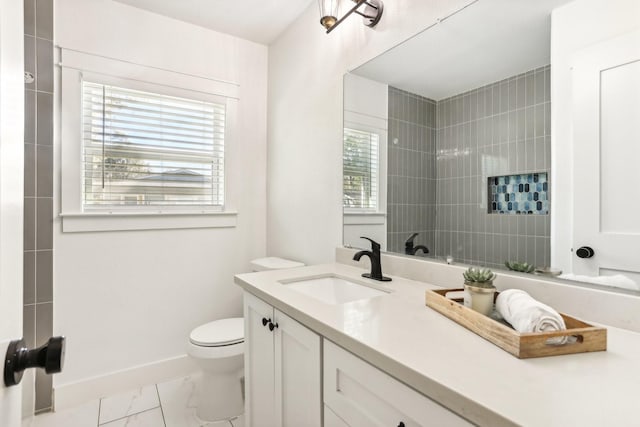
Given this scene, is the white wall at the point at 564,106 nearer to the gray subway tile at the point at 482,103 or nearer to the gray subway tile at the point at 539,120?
the gray subway tile at the point at 539,120

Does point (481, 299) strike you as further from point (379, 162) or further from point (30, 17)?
point (30, 17)

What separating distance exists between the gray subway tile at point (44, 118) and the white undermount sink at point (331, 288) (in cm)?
164

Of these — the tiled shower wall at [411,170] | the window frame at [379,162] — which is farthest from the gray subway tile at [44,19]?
the tiled shower wall at [411,170]

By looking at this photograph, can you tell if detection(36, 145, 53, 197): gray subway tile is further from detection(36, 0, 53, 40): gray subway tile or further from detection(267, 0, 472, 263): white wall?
detection(267, 0, 472, 263): white wall

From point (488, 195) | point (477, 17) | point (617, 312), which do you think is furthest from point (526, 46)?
point (617, 312)

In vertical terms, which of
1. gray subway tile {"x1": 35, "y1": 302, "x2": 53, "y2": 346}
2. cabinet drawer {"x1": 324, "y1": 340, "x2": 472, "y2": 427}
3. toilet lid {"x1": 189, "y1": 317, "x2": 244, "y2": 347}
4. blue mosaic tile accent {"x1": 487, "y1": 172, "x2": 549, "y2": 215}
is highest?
blue mosaic tile accent {"x1": 487, "y1": 172, "x2": 549, "y2": 215}

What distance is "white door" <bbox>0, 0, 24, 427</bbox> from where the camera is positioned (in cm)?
46

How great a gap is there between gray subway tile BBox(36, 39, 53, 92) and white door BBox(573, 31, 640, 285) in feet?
8.29

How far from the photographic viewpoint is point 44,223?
6.14ft

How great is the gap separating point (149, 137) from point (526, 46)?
218cm

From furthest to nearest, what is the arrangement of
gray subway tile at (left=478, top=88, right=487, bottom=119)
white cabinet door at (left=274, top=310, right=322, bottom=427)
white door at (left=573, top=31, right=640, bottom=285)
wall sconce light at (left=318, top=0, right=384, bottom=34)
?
wall sconce light at (left=318, top=0, right=384, bottom=34), gray subway tile at (left=478, top=88, right=487, bottom=119), white cabinet door at (left=274, top=310, right=322, bottom=427), white door at (left=573, top=31, right=640, bottom=285)

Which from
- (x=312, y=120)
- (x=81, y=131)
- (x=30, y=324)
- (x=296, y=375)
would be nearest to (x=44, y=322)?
(x=30, y=324)

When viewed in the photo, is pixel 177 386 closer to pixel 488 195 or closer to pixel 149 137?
pixel 149 137

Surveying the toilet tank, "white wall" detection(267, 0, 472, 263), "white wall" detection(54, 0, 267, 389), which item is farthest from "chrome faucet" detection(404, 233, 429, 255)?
"white wall" detection(54, 0, 267, 389)
